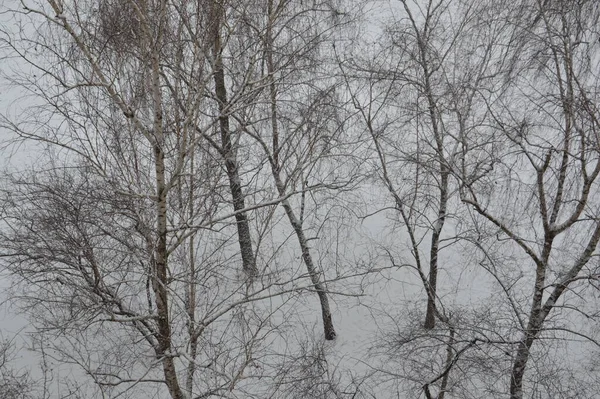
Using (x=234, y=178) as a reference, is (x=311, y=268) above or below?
below

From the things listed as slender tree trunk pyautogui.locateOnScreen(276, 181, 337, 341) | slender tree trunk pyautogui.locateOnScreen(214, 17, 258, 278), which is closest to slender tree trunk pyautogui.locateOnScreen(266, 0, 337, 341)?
slender tree trunk pyautogui.locateOnScreen(276, 181, 337, 341)

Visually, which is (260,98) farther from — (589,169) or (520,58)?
(589,169)

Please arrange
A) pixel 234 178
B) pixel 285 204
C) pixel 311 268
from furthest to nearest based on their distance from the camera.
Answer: pixel 311 268
pixel 285 204
pixel 234 178

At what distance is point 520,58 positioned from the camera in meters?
6.98

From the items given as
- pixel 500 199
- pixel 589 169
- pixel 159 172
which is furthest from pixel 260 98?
pixel 589 169

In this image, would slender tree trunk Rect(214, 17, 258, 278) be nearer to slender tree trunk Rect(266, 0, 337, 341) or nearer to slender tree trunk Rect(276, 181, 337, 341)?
slender tree trunk Rect(266, 0, 337, 341)

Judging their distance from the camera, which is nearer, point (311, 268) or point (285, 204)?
point (285, 204)

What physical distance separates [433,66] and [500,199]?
7.61 feet

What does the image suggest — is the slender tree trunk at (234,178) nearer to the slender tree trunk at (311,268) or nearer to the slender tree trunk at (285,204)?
the slender tree trunk at (285,204)

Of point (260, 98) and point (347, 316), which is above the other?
point (260, 98)

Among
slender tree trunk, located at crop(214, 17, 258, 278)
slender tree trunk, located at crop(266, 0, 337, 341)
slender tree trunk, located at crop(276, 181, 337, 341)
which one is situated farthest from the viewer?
slender tree trunk, located at crop(276, 181, 337, 341)

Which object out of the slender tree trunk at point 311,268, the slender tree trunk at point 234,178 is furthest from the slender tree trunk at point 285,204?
the slender tree trunk at point 234,178

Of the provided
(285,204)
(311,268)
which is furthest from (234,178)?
(311,268)

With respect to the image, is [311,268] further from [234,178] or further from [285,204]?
[234,178]
